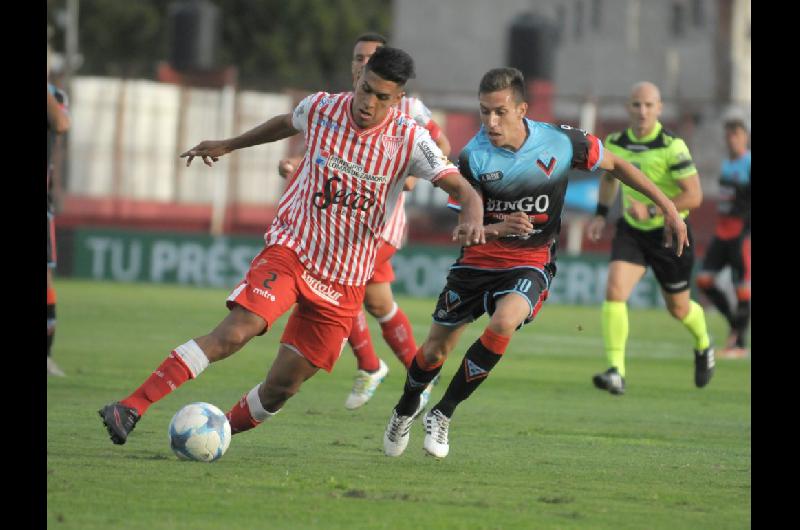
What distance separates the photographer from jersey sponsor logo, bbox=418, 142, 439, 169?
7580mm

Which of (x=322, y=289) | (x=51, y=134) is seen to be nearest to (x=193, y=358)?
(x=322, y=289)

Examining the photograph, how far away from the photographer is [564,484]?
24.0 feet

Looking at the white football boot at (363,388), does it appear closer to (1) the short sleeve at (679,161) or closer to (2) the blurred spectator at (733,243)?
(1) the short sleeve at (679,161)

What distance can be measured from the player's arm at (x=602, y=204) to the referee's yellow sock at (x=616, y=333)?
2.14 ft

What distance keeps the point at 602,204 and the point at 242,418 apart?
16.8ft

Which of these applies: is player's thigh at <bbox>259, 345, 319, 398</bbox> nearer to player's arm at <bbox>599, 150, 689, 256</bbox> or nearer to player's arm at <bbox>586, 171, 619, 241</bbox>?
player's arm at <bbox>599, 150, 689, 256</bbox>

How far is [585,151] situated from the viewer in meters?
8.63

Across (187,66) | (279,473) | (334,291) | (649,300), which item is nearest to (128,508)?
(279,473)

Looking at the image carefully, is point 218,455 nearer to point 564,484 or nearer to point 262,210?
point 564,484

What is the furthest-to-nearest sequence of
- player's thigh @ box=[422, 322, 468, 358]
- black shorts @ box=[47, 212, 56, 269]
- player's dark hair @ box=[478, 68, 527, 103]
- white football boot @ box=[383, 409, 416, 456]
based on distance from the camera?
black shorts @ box=[47, 212, 56, 269] < player's thigh @ box=[422, 322, 468, 358] < player's dark hair @ box=[478, 68, 527, 103] < white football boot @ box=[383, 409, 416, 456]

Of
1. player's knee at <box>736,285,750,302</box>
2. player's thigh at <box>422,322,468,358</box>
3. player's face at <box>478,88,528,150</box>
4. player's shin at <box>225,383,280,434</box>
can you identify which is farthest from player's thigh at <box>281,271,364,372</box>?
player's knee at <box>736,285,750,302</box>

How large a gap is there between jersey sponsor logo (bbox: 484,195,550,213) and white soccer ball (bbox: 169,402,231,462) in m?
2.08

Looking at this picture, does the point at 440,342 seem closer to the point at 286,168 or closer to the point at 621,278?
the point at 286,168

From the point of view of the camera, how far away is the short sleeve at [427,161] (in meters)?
7.54
